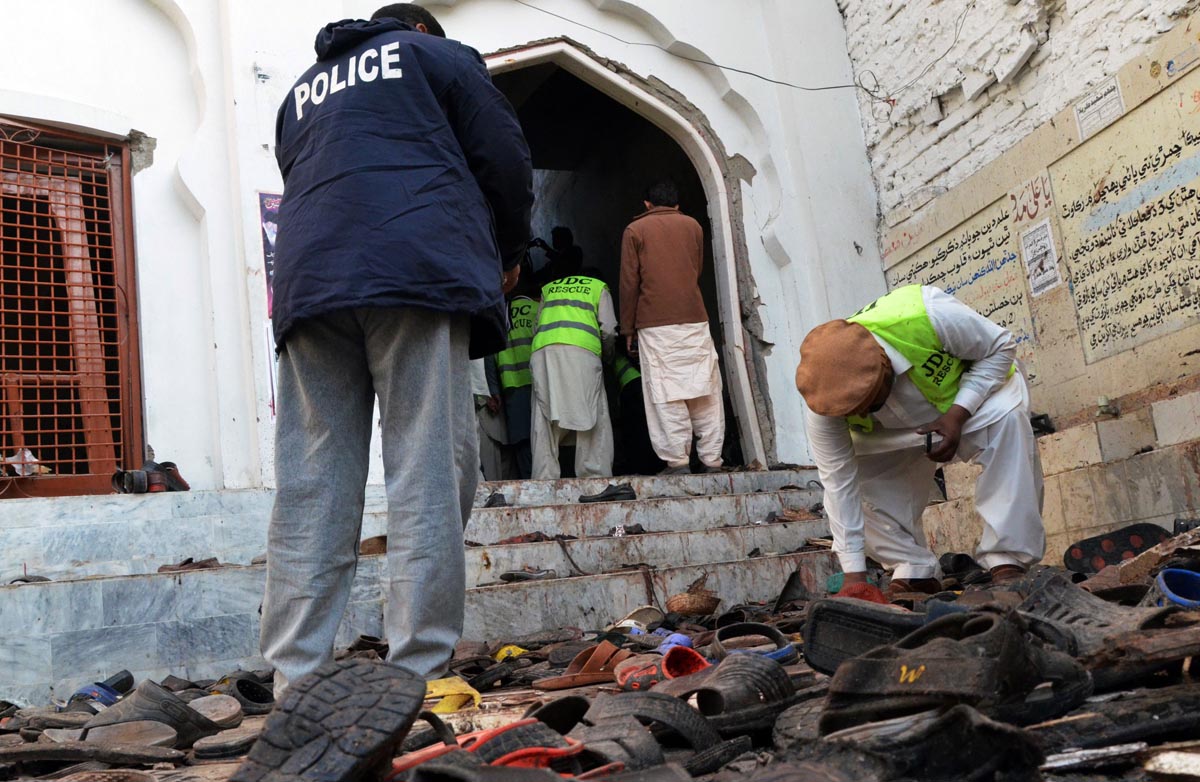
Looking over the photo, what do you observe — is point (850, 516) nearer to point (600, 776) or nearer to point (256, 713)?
point (256, 713)

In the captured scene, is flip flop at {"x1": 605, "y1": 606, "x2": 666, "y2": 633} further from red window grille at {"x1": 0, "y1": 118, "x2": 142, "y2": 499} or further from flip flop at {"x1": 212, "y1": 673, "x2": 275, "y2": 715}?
red window grille at {"x1": 0, "y1": 118, "x2": 142, "y2": 499}

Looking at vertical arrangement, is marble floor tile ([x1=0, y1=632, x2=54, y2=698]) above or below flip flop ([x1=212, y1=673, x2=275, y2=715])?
above

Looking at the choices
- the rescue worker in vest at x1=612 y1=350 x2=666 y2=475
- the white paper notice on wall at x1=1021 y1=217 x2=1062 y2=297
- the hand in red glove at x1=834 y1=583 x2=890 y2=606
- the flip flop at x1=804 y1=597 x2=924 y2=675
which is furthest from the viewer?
the rescue worker in vest at x1=612 y1=350 x2=666 y2=475

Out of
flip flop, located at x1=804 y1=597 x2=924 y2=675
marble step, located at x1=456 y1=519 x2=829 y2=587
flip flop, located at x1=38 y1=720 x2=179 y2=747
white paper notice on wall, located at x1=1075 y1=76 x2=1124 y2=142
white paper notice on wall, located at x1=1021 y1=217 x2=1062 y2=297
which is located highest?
white paper notice on wall, located at x1=1075 y1=76 x2=1124 y2=142

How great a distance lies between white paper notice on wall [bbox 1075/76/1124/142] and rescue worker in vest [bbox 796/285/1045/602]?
2.79m

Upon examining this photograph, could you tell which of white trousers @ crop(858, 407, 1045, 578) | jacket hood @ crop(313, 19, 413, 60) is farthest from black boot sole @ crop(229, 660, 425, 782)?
white trousers @ crop(858, 407, 1045, 578)

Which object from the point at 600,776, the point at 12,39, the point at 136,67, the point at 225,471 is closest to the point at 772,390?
the point at 225,471

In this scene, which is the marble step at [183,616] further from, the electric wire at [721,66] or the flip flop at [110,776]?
the electric wire at [721,66]

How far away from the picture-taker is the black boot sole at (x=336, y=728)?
151cm

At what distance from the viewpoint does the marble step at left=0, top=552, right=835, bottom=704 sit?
13.1ft

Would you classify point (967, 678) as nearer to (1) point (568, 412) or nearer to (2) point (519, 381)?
(1) point (568, 412)

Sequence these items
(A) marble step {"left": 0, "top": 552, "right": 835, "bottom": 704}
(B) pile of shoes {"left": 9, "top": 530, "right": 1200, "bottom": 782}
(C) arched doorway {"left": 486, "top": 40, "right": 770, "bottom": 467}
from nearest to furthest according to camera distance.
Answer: (B) pile of shoes {"left": 9, "top": 530, "right": 1200, "bottom": 782}, (A) marble step {"left": 0, "top": 552, "right": 835, "bottom": 704}, (C) arched doorway {"left": 486, "top": 40, "right": 770, "bottom": 467}

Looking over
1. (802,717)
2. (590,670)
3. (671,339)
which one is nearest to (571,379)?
(671,339)

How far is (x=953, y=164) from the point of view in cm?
781
